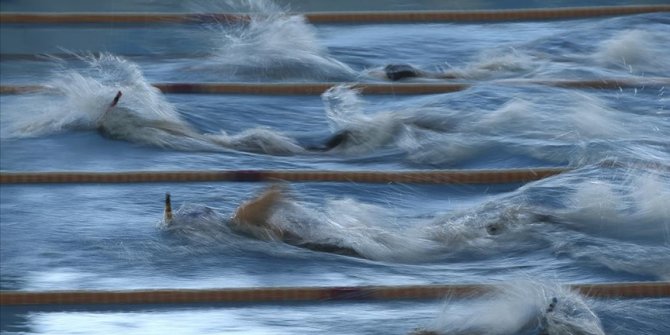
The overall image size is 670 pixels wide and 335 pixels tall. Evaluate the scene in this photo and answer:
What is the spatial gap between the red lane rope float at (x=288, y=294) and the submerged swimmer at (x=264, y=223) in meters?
0.25

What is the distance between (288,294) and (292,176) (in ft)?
2.83

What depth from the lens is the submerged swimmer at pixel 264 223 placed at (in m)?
2.93

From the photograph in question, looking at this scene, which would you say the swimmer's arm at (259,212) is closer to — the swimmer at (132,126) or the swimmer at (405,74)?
the swimmer at (132,126)

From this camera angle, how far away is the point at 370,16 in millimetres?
5391

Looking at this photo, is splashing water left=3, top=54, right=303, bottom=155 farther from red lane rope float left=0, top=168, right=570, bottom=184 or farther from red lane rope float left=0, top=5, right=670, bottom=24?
red lane rope float left=0, top=5, right=670, bottom=24

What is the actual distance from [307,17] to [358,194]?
2.06 metres

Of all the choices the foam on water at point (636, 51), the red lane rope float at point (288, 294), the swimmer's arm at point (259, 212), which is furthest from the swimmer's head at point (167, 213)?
the foam on water at point (636, 51)

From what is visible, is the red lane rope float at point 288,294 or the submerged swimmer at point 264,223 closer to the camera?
the red lane rope float at point 288,294

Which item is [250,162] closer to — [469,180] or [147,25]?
[469,180]

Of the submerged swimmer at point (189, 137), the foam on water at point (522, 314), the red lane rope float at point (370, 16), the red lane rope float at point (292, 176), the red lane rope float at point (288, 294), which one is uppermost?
the red lane rope float at point (370, 16)

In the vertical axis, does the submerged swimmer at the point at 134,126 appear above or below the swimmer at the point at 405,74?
below

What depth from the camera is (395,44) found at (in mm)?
4926

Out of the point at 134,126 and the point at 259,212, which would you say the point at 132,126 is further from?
the point at 259,212

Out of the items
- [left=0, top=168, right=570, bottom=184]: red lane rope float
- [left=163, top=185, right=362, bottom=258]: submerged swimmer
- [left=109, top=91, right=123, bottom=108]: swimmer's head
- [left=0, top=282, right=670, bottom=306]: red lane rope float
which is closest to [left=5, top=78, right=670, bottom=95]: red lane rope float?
[left=109, top=91, right=123, bottom=108]: swimmer's head
